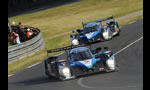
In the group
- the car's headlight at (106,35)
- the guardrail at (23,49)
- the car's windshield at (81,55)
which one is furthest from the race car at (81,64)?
the car's headlight at (106,35)

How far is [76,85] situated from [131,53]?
5550 millimetres

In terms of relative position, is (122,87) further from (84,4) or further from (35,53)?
(84,4)

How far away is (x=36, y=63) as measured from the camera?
19609mm

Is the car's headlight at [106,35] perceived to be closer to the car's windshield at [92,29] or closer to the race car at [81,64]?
the car's windshield at [92,29]

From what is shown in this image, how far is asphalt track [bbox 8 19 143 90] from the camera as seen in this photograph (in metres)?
11.9

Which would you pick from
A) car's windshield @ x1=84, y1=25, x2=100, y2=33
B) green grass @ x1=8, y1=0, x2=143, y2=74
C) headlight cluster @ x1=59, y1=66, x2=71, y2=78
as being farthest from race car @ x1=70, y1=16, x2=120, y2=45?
green grass @ x1=8, y1=0, x2=143, y2=74

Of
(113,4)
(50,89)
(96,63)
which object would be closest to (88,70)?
(96,63)

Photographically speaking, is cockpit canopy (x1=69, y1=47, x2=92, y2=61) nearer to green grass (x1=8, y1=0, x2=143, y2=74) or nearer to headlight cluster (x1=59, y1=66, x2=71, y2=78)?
headlight cluster (x1=59, y1=66, x2=71, y2=78)

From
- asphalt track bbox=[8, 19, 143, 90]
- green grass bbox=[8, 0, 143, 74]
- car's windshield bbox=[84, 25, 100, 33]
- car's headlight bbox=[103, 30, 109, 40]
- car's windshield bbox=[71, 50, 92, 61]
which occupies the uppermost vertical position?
green grass bbox=[8, 0, 143, 74]

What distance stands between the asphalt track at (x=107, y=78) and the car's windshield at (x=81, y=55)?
922mm

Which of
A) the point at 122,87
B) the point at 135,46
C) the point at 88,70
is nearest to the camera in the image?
the point at 122,87

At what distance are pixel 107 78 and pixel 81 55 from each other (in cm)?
211

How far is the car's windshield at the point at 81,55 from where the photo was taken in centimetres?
1429

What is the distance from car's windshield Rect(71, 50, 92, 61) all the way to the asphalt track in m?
0.92
